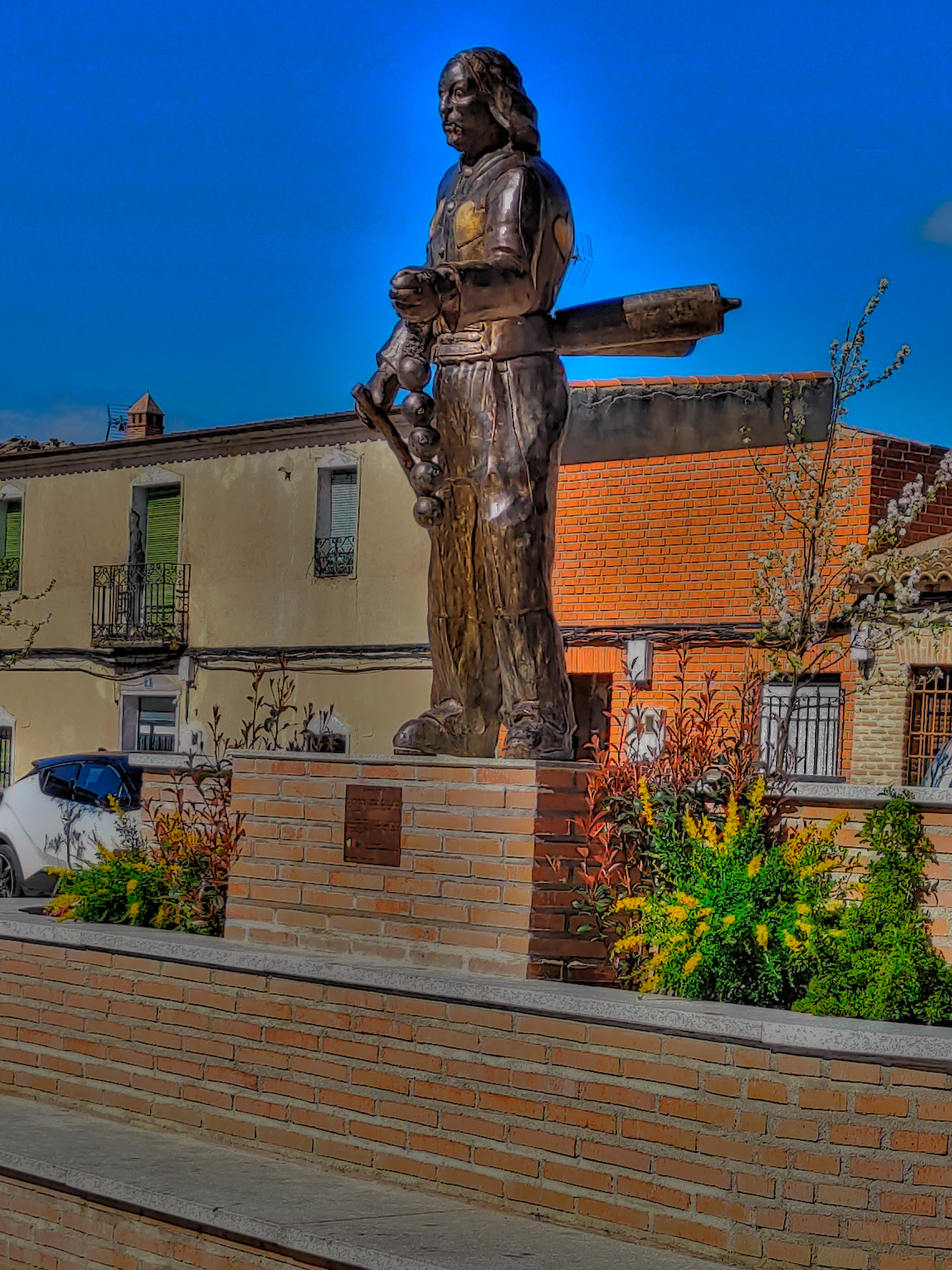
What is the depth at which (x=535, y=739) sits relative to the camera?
6.80 m

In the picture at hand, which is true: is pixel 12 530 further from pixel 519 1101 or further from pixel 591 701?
pixel 519 1101

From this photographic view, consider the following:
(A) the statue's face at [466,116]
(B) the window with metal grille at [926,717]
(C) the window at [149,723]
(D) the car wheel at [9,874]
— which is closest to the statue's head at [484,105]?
(A) the statue's face at [466,116]

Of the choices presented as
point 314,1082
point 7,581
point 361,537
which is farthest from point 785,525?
point 7,581

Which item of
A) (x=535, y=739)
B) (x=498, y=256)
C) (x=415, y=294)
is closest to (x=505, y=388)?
(x=498, y=256)

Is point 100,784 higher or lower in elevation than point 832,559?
lower

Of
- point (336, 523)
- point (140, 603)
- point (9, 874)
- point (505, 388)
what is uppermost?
point (336, 523)

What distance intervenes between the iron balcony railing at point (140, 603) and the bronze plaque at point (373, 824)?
66.8 feet

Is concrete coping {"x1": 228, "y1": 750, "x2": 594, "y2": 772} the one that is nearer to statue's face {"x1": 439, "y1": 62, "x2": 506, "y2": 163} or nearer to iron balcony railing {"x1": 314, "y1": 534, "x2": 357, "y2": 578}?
statue's face {"x1": 439, "y1": 62, "x2": 506, "y2": 163}

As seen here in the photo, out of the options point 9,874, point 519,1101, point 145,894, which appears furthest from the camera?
point 9,874

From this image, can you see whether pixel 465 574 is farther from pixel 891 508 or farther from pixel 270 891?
pixel 891 508

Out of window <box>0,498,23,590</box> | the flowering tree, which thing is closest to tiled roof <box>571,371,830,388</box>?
the flowering tree

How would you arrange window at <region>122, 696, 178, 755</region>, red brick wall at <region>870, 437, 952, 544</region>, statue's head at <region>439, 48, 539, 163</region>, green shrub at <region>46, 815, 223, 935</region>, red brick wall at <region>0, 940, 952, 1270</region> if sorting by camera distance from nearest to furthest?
red brick wall at <region>0, 940, 952, 1270</region> < statue's head at <region>439, 48, 539, 163</region> < green shrub at <region>46, 815, 223, 935</region> < red brick wall at <region>870, 437, 952, 544</region> < window at <region>122, 696, 178, 755</region>

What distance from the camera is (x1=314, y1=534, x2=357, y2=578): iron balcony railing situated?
2508 centimetres

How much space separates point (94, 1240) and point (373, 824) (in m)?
1.72
